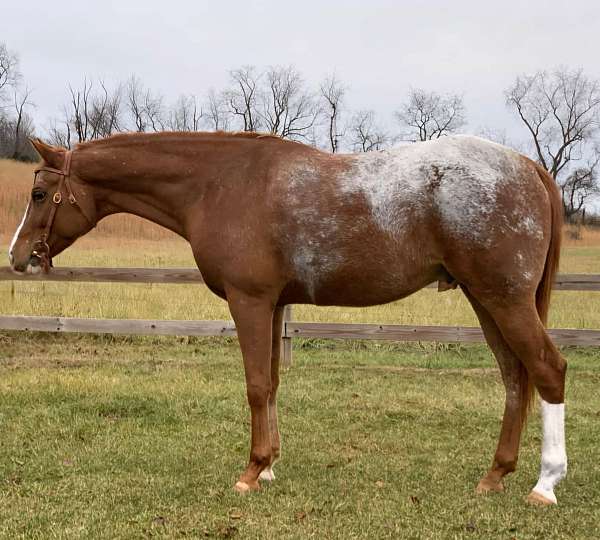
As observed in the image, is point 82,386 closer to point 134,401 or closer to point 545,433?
point 134,401

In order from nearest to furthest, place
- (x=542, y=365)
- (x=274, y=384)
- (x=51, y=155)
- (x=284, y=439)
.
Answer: (x=542, y=365), (x=51, y=155), (x=274, y=384), (x=284, y=439)

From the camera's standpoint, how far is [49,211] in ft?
13.7

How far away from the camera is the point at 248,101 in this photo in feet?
119

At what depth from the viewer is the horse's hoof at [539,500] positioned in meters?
3.62

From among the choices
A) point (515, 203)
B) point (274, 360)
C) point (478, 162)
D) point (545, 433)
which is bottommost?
point (545, 433)

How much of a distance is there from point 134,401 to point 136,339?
145 inches

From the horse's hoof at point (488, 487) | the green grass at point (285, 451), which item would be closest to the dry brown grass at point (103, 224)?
the green grass at point (285, 451)

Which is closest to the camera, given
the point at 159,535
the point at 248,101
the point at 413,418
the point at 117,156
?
the point at 159,535

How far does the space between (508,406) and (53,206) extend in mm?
3322

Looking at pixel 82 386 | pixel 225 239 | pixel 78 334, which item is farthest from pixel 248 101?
pixel 225 239

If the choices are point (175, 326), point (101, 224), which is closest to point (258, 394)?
point (175, 326)

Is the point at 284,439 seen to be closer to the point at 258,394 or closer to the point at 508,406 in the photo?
the point at 258,394

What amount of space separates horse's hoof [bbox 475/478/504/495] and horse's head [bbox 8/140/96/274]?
10.3ft

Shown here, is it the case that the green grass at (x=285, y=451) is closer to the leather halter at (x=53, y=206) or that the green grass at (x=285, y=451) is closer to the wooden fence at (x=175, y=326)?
the wooden fence at (x=175, y=326)
